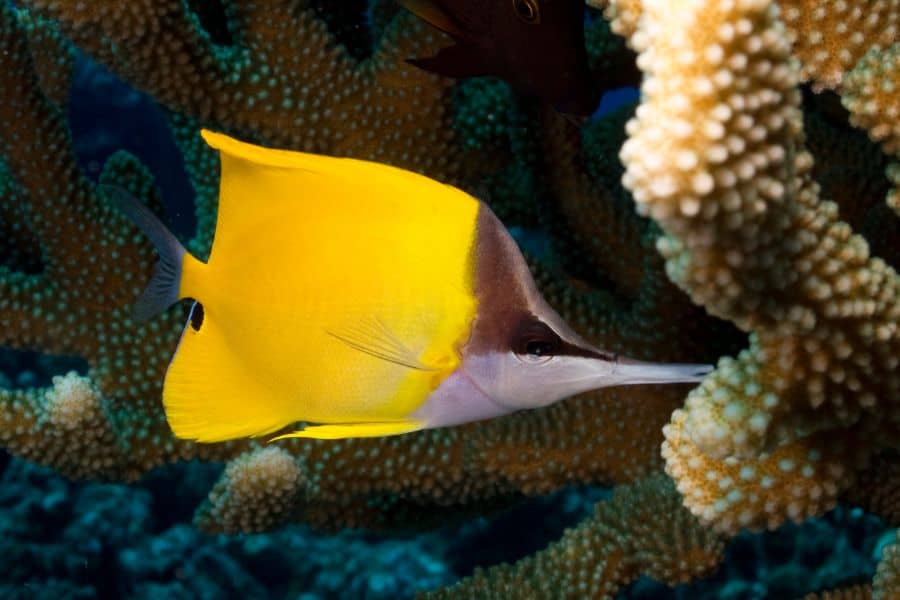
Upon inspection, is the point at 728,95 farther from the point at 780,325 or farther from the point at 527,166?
the point at 527,166

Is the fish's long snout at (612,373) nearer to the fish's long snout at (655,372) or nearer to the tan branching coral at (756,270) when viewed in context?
the fish's long snout at (655,372)

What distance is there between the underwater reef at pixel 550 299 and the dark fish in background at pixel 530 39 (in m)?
0.29

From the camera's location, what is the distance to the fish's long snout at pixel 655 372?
3.80 feet

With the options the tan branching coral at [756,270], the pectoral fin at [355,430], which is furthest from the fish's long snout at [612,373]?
the pectoral fin at [355,430]

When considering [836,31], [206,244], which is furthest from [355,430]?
[206,244]

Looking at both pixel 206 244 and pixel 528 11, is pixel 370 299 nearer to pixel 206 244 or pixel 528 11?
pixel 528 11

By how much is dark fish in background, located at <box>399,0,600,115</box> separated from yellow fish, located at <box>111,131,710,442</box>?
681mm

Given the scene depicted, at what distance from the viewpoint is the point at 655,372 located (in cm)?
119

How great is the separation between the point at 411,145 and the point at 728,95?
1613 millimetres

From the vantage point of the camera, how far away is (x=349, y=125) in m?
2.51

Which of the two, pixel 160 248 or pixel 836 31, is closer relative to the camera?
Result: pixel 160 248

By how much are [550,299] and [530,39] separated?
77cm

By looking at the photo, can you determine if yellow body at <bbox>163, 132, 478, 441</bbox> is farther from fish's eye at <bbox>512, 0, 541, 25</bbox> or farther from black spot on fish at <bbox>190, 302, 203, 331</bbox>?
fish's eye at <bbox>512, 0, 541, 25</bbox>

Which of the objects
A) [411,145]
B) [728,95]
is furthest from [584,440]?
[728,95]
